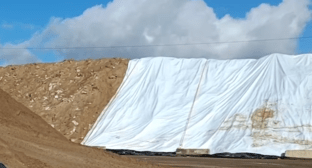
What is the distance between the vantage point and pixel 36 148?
11.5 metres

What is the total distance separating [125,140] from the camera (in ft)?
93.8

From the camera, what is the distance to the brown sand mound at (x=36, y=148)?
404 inches

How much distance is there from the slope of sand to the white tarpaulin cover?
3.31 feet

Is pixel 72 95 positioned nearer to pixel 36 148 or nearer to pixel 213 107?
pixel 213 107

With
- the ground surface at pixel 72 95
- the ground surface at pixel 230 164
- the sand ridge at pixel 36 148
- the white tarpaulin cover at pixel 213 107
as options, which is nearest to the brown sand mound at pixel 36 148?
the sand ridge at pixel 36 148

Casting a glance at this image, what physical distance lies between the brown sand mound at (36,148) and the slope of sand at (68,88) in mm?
17193

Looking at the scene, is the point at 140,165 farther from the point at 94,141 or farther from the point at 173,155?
the point at 94,141

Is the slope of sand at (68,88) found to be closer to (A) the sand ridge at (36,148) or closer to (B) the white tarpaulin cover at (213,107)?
(B) the white tarpaulin cover at (213,107)

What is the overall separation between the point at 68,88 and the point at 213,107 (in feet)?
35.9

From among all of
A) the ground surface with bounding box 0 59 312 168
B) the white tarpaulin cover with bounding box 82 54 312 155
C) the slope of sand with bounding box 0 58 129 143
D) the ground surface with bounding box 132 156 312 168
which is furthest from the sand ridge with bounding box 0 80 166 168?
the slope of sand with bounding box 0 58 129 143

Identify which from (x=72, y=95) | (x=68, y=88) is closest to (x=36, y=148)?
(x=72, y=95)

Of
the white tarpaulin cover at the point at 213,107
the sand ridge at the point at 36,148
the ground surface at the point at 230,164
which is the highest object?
the white tarpaulin cover at the point at 213,107

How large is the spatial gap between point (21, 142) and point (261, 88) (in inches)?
790

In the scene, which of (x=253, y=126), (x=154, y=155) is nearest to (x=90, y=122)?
(x=154, y=155)
